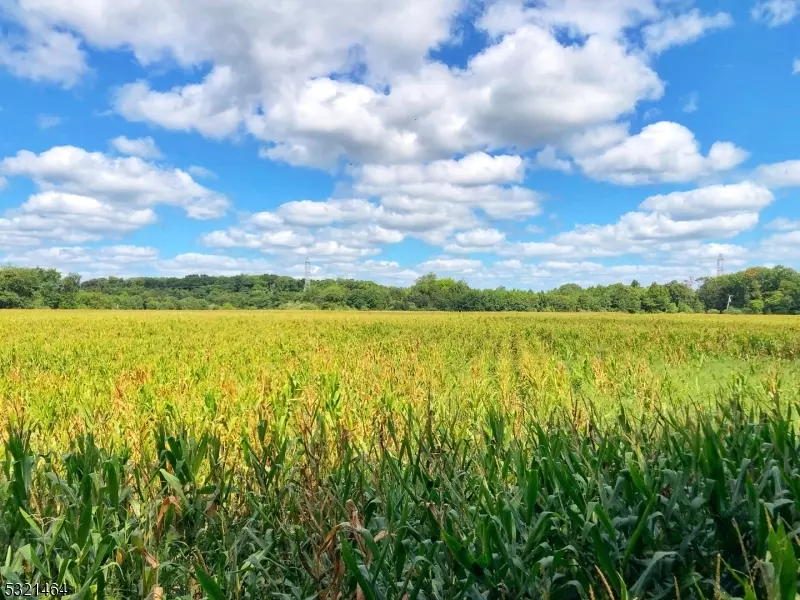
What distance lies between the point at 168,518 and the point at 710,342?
16737mm

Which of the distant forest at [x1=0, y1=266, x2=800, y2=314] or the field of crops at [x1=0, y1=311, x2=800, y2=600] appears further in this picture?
the distant forest at [x1=0, y1=266, x2=800, y2=314]

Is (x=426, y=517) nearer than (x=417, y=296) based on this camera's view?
Yes

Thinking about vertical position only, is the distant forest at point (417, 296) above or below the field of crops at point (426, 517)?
above

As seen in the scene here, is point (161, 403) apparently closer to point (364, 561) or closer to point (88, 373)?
point (88, 373)

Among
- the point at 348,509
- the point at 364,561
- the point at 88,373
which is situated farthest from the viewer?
the point at 88,373

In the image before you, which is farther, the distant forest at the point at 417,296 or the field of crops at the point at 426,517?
the distant forest at the point at 417,296

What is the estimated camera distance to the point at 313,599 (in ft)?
6.12

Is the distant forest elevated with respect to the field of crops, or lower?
elevated

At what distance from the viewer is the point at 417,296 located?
108 meters

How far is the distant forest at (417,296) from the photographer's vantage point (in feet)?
304

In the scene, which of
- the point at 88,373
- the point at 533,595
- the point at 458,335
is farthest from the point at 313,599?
the point at 458,335

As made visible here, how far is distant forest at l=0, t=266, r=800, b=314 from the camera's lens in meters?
92.8

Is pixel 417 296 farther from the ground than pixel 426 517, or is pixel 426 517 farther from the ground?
pixel 417 296

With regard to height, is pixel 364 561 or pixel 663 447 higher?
pixel 663 447
